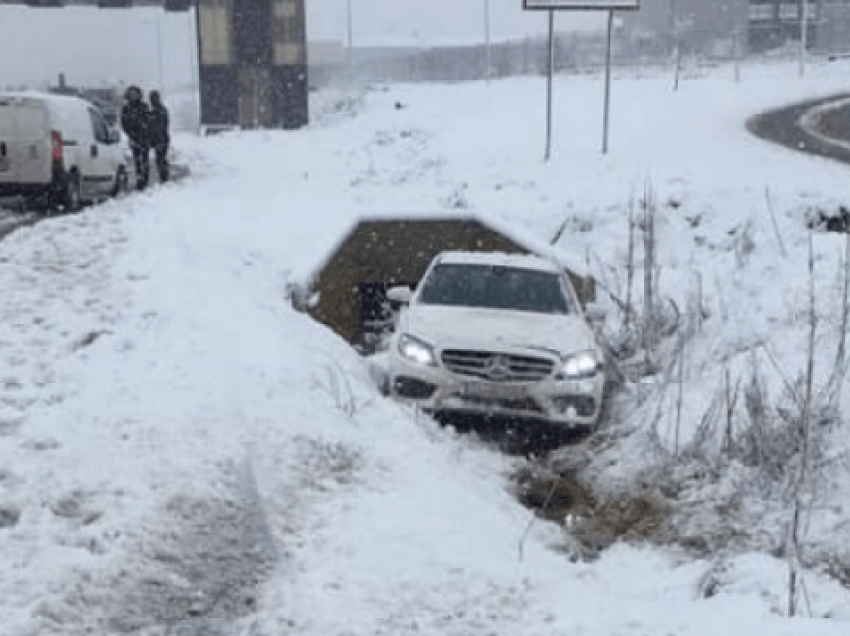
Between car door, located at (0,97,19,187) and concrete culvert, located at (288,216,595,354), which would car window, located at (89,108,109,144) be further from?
concrete culvert, located at (288,216,595,354)

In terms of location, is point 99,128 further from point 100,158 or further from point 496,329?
point 496,329

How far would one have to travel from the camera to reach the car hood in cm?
1001

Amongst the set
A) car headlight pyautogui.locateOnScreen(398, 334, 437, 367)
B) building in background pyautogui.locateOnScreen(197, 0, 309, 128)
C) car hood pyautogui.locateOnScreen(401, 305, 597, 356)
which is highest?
building in background pyautogui.locateOnScreen(197, 0, 309, 128)

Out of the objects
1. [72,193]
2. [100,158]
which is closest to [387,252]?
[72,193]

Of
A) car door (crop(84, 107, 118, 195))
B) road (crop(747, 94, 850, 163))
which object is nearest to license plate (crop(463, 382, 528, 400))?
car door (crop(84, 107, 118, 195))

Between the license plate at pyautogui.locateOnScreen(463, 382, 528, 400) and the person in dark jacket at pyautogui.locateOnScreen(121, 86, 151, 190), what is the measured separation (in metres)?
13.3

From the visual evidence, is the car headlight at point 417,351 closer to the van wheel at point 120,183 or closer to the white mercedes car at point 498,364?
the white mercedes car at point 498,364

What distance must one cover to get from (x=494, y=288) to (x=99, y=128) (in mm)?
11641

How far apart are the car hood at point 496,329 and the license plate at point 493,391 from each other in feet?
1.01

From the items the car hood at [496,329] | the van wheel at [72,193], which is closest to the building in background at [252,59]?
the van wheel at [72,193]

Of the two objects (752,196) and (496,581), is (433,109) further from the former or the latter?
(496,581)

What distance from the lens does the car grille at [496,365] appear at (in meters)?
9.88

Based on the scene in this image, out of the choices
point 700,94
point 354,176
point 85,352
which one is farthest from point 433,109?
point 85,352

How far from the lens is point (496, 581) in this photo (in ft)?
20.3
